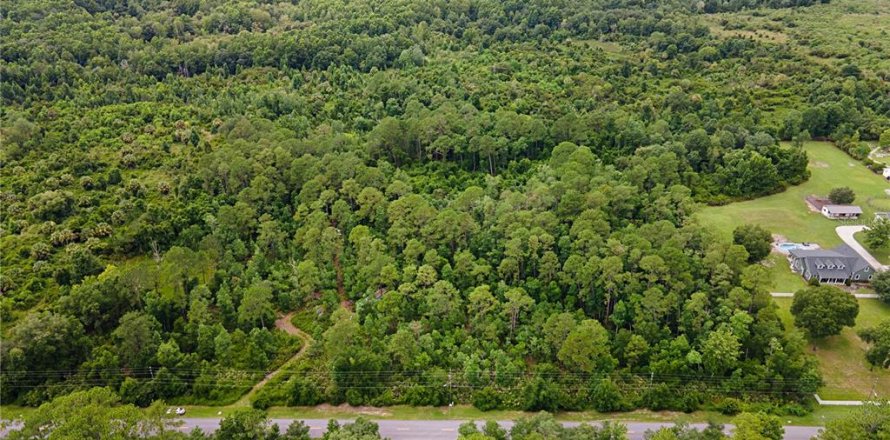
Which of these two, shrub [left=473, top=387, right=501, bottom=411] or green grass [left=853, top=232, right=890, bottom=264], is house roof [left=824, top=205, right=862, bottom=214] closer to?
green grass [left=853, top=232, right=890, bottom=264]

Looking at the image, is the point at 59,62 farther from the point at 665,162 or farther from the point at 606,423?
the point at 606,423

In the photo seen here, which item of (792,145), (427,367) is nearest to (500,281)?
(427,367)

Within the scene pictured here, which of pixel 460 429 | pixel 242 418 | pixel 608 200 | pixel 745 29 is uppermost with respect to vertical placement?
pixel 745 29

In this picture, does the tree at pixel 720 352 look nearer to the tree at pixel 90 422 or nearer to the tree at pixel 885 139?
the tree at pixel 90 422

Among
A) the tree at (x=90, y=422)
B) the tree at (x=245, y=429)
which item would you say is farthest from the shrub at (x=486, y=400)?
the tree at (x=90, y=422)

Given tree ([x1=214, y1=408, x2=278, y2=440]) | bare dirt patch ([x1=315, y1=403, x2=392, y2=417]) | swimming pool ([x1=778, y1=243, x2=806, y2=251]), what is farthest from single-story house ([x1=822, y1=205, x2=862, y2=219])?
tree ([x1=214, y1=408, x2=278, y2=440])

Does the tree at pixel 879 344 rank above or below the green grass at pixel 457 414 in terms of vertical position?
above

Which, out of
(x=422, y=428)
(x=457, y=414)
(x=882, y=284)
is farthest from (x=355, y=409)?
(x=882, y=284)
